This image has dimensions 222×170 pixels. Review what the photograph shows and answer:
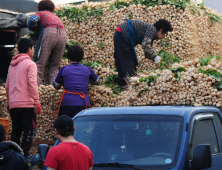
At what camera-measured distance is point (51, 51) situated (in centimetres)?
809

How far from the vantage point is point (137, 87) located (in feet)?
21.1

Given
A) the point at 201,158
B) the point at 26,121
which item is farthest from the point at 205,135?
the point at 26,121

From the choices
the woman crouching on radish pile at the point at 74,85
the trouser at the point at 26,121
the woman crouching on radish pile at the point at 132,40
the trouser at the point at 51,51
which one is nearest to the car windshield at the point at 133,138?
the trouser at the point at 26,121

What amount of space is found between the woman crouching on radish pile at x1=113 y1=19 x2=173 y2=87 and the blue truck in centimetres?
355

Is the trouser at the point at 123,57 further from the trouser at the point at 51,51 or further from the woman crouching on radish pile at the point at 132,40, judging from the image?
the trouser at the point at 51,51

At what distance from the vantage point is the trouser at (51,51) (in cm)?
770

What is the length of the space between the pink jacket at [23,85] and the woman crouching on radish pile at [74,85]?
638 mm

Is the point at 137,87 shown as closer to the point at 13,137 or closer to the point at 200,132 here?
the point at 13,137

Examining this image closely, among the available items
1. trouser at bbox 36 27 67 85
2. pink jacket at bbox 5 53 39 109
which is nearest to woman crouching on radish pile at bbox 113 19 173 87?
trouser at bbox 36 27 67 85

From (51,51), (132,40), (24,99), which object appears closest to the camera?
(24,99)

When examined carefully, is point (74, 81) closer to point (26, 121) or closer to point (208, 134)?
point (26, 121)

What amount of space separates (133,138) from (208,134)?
2.94 feet

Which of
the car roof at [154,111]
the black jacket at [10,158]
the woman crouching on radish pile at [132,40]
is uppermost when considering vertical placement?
the woman crouching on radish pile at [132,40]

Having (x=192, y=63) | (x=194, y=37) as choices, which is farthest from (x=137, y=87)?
(x=194, y=37)
